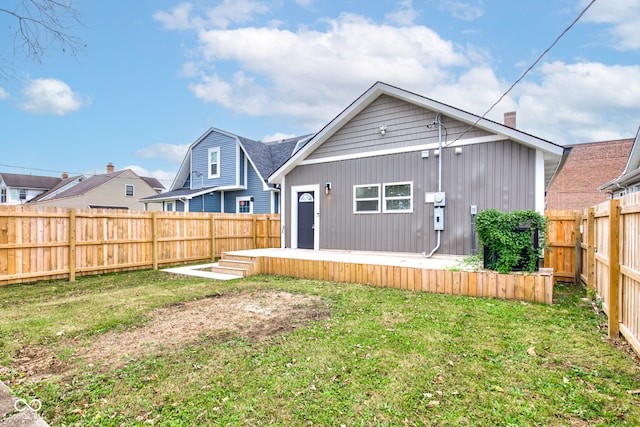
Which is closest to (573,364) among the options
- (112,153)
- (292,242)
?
(292,242)

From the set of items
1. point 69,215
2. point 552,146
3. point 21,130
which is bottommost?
point 69,215

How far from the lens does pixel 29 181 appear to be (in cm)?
3556

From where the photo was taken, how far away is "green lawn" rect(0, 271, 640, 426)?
238cm

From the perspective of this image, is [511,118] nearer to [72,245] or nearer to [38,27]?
[38,27]

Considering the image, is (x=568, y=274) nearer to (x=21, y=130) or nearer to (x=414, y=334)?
(x=414, y=334)

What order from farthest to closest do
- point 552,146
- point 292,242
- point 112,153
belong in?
point 112,153
point 292,242
point 552,146

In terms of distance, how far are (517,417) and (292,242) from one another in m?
9.55

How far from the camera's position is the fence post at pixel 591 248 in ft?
19.9

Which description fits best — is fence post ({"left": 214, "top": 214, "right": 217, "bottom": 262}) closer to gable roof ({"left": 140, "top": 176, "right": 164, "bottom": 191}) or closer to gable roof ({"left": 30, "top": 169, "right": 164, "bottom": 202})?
gable roof ({"left": 30, "top": 169, "right": 164, "bottom": 202})

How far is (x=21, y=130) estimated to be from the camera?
15891mm

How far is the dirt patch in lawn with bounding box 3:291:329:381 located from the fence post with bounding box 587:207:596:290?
508cm

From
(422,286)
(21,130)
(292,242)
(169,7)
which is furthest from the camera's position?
(21,130)

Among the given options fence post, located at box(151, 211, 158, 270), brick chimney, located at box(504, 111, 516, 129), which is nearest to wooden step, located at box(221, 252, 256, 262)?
fence post, located at box(151, 211, 158, 270)

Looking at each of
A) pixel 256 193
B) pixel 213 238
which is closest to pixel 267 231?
pixel 213 238
